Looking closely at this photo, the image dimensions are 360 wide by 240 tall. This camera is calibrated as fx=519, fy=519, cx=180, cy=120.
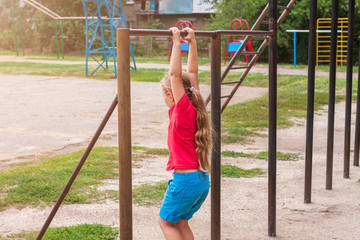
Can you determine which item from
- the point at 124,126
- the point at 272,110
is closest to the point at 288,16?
the point at 272,110

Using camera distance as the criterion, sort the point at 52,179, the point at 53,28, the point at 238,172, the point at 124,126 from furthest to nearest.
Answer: the point at 53,28, the point at 238,172, the point at 52,179, the point at 124,126

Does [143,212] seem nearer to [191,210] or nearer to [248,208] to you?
[248,208]

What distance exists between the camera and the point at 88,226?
3.60 m

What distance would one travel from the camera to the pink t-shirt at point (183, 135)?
2600 millimetres

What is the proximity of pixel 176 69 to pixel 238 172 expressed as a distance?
2835mm

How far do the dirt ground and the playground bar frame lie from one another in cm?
44

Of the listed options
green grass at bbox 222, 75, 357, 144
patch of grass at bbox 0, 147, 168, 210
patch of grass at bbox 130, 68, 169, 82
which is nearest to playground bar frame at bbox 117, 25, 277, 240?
patch of grass at bbox 0, 147, 168, 210

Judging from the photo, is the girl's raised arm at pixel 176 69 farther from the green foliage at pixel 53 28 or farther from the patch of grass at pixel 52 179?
the green foliage at pixel 53 28

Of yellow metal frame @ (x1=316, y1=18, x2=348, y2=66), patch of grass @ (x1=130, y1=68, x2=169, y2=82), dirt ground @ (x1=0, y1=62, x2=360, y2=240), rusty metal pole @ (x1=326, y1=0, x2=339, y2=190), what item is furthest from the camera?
yellow metal frame @ (x1=316, y1=18, x2=348, y2=66)

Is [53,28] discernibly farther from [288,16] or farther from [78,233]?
[78,233]

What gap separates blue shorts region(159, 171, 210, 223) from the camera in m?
2.60

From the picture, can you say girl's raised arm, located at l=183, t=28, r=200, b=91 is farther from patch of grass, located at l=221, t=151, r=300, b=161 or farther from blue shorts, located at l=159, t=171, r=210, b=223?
patch of grass, located at l=221, t=151, r=300, b=161

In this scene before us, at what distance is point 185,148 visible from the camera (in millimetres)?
2637

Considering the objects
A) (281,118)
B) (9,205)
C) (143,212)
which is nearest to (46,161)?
(9,205)
